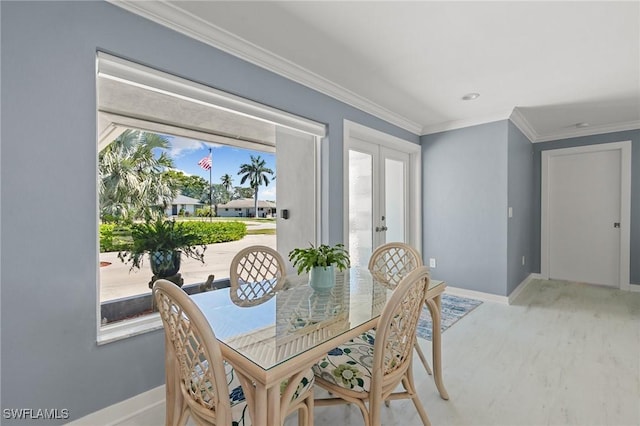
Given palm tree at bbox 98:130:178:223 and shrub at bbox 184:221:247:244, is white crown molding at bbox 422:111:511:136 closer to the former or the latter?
shrub at bbox 184:221:247:244

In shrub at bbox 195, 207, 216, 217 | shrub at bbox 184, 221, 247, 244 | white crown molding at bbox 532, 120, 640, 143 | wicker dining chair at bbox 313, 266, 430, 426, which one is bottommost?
wicker dining chair at bbox 313, 266, 430, 426

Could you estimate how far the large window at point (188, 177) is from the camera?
1817mm

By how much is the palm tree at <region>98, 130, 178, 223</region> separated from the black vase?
300 mm

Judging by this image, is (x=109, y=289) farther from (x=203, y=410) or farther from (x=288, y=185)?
(x=288, y=185)

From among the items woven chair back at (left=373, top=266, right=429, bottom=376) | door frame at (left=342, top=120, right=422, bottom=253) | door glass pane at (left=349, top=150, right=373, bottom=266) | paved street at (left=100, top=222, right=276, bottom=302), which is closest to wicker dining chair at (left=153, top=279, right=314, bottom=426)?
woven chair back at (left=373, top=266, right=429, bottom=376)

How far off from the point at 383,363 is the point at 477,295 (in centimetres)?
311

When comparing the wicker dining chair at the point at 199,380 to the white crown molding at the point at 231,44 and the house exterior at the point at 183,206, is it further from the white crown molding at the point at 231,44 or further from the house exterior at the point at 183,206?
the white crown molding at the point at 231,44

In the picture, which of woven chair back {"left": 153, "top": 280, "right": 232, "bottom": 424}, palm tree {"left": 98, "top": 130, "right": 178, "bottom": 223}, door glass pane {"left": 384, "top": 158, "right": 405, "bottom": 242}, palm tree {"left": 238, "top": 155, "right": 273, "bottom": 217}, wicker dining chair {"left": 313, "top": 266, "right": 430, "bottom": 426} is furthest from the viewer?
door glass pane {"left": 384, "top": 158, "right": 405, "bottom": 242}

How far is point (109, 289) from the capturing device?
1828mm

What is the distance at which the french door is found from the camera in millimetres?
3514

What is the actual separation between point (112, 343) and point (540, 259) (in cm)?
561

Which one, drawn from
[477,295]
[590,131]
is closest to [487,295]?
[477,295]

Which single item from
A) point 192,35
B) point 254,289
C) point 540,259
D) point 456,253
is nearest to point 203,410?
point 254,289

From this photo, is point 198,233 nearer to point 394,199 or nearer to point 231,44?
point 231,44
